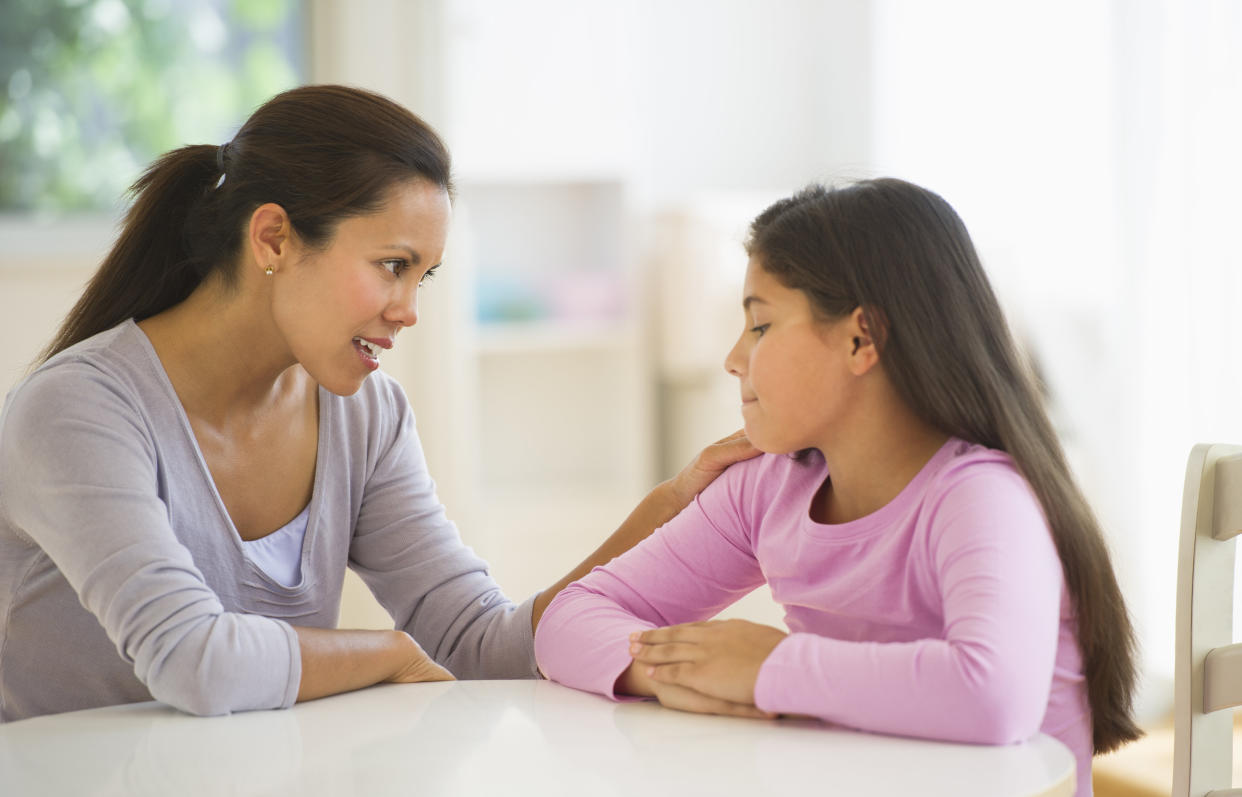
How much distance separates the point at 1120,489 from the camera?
9.26 ft

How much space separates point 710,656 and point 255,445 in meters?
0.62

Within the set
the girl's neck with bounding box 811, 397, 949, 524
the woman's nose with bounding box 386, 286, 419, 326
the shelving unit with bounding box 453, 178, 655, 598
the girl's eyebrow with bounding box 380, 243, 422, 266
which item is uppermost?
the girl's eyebrow with bounding box 380, 243, 422, 266

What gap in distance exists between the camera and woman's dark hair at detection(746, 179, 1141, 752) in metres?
1.13

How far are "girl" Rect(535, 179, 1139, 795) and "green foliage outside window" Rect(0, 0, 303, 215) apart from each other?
9.02ft

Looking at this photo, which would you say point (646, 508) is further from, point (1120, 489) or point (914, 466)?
point (1120, 489)

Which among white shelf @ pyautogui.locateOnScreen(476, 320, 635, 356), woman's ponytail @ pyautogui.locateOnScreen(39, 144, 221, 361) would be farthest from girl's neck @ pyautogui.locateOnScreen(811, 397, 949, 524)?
white shelf @ pyautogui.locateOnScreen(476, 320, 635, 356)

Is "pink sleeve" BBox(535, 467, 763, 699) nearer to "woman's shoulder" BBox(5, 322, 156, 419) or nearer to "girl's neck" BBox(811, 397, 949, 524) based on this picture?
"girl's neck" BBox(811, 397, 949, 524)

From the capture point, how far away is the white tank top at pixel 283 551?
4.59ft

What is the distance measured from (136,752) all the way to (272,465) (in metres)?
0.47

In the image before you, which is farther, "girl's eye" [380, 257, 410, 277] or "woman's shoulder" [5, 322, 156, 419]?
"girl's eye" [380, 257, 410, 277]

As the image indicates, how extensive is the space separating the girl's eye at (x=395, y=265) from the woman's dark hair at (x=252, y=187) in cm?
6

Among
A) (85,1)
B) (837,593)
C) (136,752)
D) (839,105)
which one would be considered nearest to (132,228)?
(136,752)

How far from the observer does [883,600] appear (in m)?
1.16

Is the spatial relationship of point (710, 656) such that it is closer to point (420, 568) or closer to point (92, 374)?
point (420, 568)
